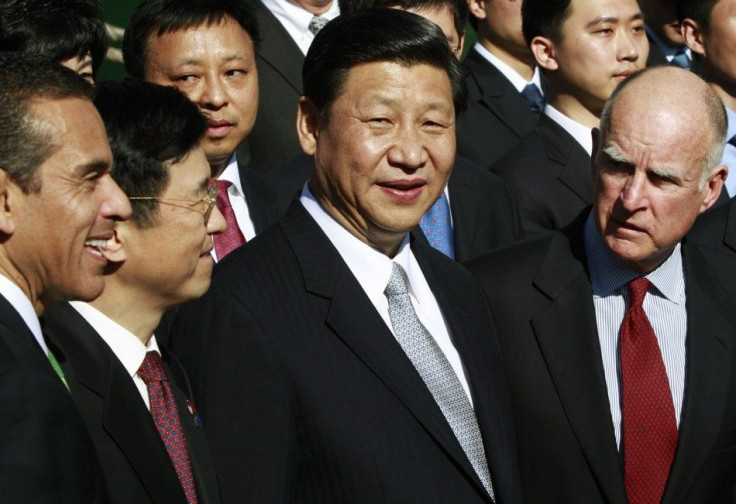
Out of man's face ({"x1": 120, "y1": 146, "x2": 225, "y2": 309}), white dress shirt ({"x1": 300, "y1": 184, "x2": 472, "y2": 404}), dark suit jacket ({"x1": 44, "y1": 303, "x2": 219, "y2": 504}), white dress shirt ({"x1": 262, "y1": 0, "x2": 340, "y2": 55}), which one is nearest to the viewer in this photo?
dark suit jacket ({"x1": 44, "y1": 303, "x2": 219, "y2": 504})

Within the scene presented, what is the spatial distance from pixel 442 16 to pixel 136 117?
235 centimetres

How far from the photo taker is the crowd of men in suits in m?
2.79

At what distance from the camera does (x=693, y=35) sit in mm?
6043

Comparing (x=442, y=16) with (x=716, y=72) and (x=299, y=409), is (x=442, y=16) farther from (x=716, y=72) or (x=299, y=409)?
(x=299, y=409)

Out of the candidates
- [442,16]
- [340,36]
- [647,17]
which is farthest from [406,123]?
[647,17]

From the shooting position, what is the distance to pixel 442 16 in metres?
5.56

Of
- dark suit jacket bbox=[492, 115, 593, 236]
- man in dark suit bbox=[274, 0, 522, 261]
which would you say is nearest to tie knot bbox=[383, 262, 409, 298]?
man in dark suit bbox=[274, 0, 522, 261]

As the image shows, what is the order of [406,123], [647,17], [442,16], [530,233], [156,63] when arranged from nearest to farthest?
[406,123], [156,63], [530,233], [442,16], [647,17]

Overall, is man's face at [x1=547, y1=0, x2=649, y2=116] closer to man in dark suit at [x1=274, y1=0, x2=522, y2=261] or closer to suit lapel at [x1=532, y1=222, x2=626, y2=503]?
man in dark suit at [x1=274, y1=0, x2=522, y2=261]

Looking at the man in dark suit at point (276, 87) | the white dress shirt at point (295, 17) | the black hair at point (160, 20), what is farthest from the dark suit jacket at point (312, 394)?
the white dress shirt at point (295, 17)

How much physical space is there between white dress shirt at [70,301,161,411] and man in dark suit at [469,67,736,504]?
3.79 feet

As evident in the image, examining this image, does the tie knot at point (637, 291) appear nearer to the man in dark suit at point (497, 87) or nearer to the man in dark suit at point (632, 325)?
the man in dark suit at point (632, 325)

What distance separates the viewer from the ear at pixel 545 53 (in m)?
5.67

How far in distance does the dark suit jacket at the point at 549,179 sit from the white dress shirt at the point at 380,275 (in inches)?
52.2
